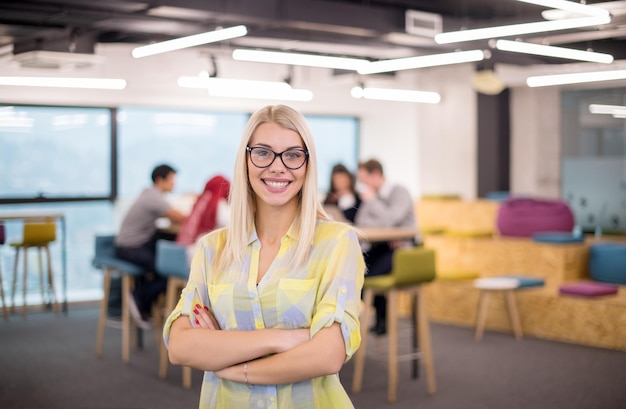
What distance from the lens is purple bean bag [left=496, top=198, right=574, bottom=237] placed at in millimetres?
8073

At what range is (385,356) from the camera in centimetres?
628

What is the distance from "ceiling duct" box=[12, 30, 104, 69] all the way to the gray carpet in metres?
2.50

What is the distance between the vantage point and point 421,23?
8.91 m

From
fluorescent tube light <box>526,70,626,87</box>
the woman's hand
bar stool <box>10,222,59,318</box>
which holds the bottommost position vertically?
bar stool <box>10,222,59,318</box>

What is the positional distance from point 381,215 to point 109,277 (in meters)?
2.34

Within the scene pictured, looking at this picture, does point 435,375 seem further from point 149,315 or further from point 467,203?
point 467,203

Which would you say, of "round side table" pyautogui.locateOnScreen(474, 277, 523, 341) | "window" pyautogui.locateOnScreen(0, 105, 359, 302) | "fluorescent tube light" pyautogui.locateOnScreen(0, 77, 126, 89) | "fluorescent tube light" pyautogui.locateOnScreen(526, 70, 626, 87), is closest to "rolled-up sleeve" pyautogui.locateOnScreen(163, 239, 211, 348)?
"fluorescent tube light" pyautogui.locateOnScreen(0, 77, 126, 89)

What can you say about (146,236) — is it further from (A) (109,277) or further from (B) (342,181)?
(B) (342,181)

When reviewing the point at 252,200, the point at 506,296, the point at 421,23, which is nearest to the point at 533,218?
the point at 506,296

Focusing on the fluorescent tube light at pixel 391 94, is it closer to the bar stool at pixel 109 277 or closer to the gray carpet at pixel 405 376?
the gray carpet at pixel 405 376

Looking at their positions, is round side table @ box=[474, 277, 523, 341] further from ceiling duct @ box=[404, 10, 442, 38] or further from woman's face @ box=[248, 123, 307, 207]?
woman's face @ box=[248, 123, 307, 207]

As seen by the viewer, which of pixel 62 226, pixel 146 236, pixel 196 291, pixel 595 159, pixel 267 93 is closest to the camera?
pixel 196 291

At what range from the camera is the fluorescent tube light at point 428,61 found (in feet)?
21.8

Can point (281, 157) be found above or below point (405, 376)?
above
